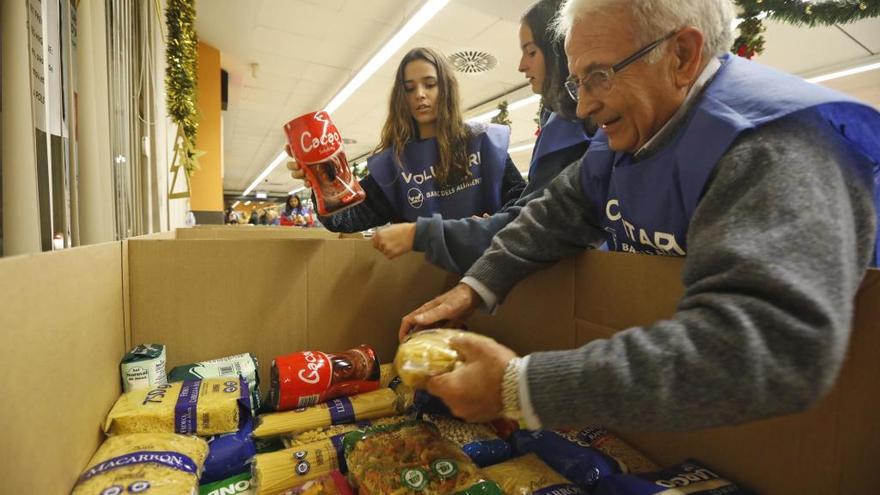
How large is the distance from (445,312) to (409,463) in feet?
0.97

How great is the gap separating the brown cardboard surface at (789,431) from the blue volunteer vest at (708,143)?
0.22ft

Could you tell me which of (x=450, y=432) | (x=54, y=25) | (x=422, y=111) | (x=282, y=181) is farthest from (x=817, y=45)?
(x=282, y=181)

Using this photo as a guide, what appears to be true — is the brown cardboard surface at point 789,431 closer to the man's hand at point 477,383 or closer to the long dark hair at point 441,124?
the man's hand at point 477,383

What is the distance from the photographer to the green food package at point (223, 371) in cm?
112

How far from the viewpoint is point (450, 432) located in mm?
993

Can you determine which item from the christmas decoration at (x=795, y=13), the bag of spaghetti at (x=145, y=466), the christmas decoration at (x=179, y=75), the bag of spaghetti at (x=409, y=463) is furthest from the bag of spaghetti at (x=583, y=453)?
the christmas decoration at (x=179, y=75)

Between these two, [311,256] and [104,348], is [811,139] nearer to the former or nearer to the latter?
[311,256]

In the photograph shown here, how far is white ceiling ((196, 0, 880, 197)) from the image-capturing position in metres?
4.28

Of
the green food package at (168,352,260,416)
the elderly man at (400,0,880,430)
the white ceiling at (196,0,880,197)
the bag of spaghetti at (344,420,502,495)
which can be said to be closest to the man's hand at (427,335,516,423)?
the elderly man at (400,0,880,430)

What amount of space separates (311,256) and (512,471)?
80 centimetres

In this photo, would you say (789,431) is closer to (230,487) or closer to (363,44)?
(230,487)

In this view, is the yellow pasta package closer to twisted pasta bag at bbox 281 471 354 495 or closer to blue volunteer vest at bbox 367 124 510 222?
twisted pasta bag at bbox 281 471 354 495

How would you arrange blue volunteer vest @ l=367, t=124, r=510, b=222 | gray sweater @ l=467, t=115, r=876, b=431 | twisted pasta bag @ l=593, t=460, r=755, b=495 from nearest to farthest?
gray sweater @ l=467, t=115, r=876, b=431
twisted pasta bag @ l=593, t=460, r=755, b=495
blue volunteer vest @ l=367, t=124, r=510, b=222

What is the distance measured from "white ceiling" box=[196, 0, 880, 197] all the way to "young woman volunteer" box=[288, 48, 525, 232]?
273cm
